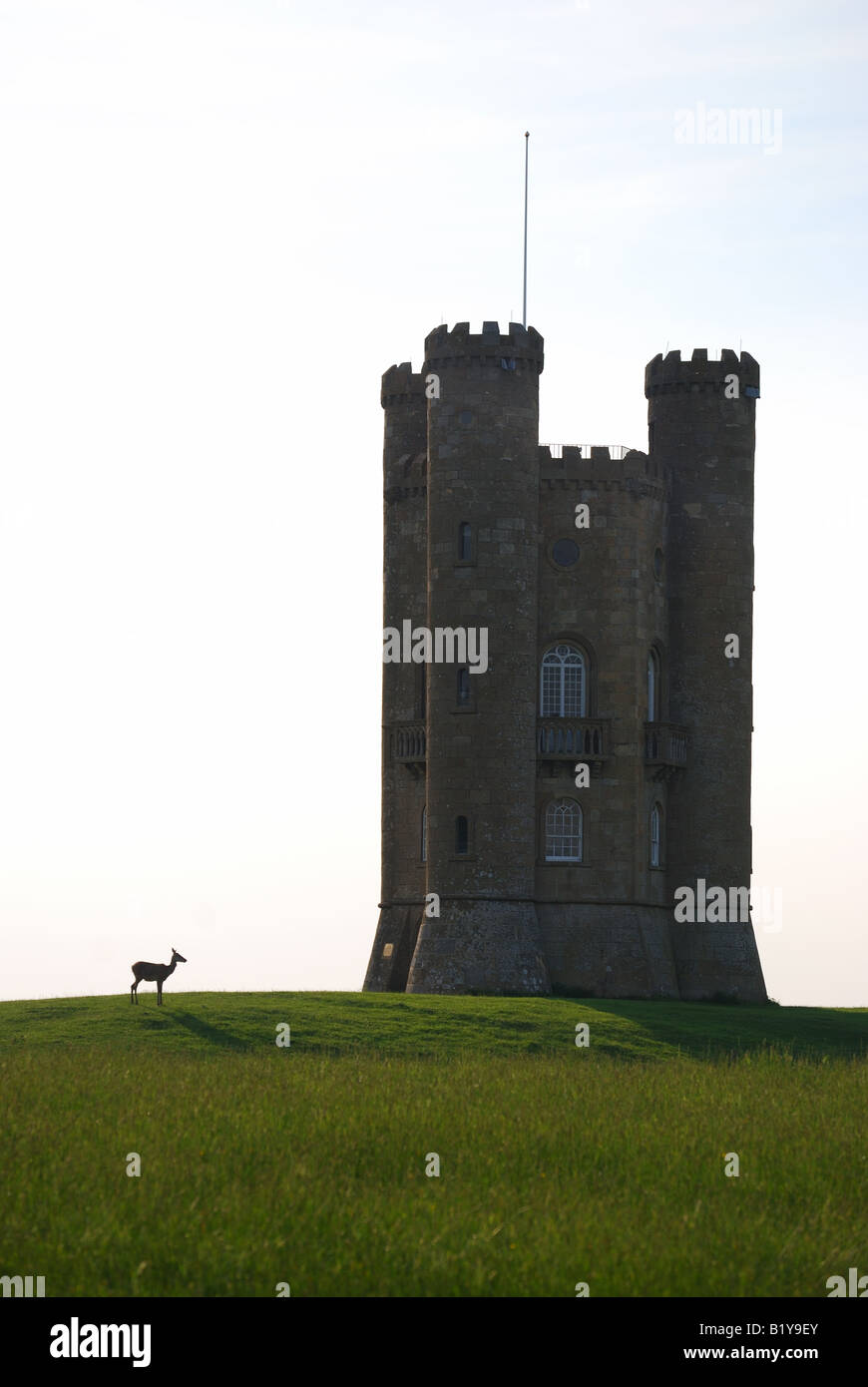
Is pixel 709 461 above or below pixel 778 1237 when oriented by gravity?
above

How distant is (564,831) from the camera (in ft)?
197

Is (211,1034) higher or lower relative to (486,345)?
lower

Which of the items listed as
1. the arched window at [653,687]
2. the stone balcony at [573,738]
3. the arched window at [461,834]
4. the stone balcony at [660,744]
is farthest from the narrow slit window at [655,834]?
the arched window at [461,834]

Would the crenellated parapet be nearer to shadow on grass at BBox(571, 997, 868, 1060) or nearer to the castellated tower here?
the castellated tower

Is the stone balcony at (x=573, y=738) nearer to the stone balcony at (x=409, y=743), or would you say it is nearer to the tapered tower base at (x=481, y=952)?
the stone balcony at (x=409, y=743)

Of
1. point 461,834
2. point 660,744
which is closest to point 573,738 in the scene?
point 660,744

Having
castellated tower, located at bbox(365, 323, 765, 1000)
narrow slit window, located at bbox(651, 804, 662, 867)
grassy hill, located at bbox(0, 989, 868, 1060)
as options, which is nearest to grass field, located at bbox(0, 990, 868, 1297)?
grassy hill, located at bbox(0, 989, 868, 1060)

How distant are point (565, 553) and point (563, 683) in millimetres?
4082

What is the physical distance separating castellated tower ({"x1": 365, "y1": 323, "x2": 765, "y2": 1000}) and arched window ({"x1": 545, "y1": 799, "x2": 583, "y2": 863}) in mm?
62

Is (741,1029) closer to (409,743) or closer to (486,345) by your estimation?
(409,743)

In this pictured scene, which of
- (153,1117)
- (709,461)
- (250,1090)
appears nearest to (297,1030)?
(250,1090)
